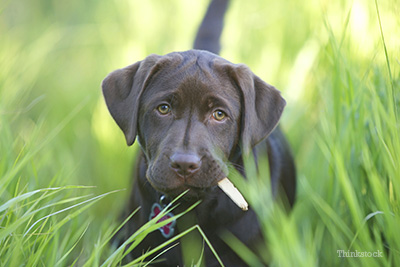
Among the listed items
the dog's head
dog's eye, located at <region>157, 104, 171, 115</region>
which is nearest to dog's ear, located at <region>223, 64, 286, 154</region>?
the dog's head

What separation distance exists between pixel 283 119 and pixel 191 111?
182cm

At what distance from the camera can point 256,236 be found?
2865 mm

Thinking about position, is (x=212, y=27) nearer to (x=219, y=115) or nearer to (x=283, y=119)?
(x=283, y=119)

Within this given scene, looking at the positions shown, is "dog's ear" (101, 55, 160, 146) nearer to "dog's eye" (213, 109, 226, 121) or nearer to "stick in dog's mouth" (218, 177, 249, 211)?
"dog's eye" (213, 109, 226, 121)

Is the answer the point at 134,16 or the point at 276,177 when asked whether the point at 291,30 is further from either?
the point at 276,177

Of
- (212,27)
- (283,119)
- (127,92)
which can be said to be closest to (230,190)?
(127,92)

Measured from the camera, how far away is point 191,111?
271 centimetres

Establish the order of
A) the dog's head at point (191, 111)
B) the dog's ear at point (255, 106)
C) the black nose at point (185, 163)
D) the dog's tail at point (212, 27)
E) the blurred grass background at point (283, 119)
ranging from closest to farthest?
the blurred grass background at point (283, 119) < the black nose at point (185, 163) < the dog's head at point (191, 111) < the dog's ear at point (255, 106) < the dog's tail at point (212, 27)

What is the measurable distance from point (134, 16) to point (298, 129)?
250 centimetres


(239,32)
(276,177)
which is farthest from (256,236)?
(239,32)

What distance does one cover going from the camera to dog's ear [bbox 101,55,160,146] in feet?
9.12

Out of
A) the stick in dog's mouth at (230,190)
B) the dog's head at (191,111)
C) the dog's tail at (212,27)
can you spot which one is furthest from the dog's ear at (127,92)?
the dog's tail at (212,27)

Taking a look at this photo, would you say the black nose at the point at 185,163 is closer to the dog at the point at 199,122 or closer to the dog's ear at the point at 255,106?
the dog at the point at 199,122

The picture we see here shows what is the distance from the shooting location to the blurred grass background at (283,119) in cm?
231
